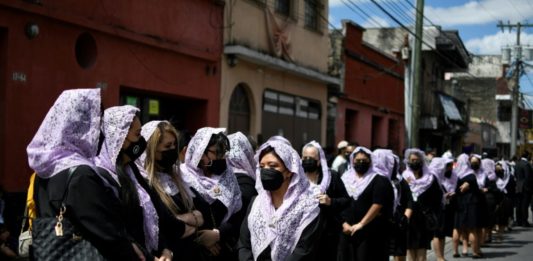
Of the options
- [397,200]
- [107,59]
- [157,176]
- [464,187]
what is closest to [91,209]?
[157,176]

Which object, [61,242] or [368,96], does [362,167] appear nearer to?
[61,242]

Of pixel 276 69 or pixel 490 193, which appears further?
pixel 276 69

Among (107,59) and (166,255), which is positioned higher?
(107,59)

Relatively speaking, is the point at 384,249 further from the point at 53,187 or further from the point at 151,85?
the point at 151,85

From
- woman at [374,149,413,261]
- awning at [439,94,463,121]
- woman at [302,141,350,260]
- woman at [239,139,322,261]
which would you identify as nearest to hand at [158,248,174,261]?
woman at [239,139,322,261]

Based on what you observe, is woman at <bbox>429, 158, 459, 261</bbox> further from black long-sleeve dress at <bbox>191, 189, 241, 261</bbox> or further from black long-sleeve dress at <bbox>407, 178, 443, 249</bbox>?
black long-sleeve dress at <bbox>191, 189, 241, 261</bbox>

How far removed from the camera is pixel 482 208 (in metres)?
13.6

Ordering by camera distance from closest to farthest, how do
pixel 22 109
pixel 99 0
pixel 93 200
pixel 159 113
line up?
pixel 93 200, pixel 22 109, pixel 99 0, pixel 159 113

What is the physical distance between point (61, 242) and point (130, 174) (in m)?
0.73

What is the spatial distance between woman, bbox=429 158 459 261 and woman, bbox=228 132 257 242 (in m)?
5.51

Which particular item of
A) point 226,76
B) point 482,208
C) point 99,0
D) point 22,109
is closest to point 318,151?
point 22,109

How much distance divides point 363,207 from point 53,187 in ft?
16.6

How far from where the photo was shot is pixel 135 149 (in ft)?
14.3

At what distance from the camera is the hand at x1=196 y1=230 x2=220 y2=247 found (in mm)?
5110
